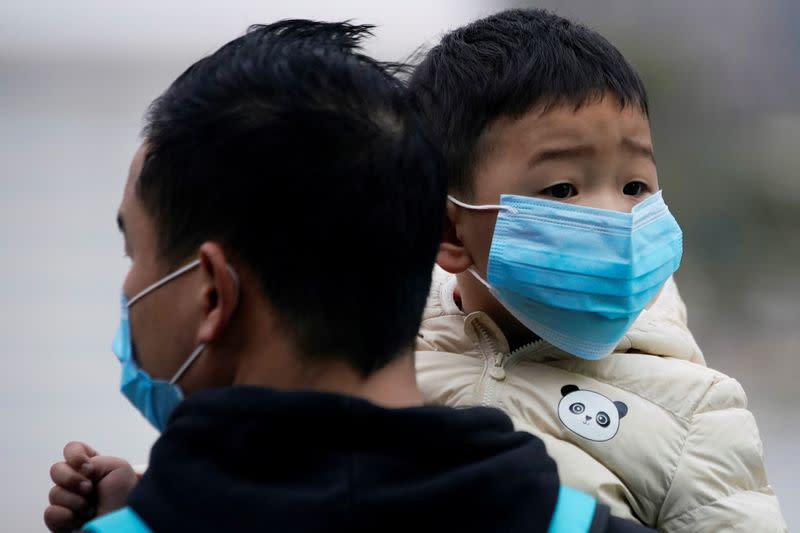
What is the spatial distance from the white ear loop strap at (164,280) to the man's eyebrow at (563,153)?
0.82 m

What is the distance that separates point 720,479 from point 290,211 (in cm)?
101

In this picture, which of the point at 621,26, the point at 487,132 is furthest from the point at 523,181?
the point at 621,26

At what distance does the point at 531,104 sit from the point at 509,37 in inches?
8.2

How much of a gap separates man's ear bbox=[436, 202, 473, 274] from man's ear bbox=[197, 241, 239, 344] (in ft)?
2.55

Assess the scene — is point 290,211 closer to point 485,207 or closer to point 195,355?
point 195,355

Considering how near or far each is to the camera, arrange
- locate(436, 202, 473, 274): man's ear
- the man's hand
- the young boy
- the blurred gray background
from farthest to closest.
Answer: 1. the blurred gray background
2. locate(436, 202, 473, 274): man's ear
3. the young boy
4. the man's hand

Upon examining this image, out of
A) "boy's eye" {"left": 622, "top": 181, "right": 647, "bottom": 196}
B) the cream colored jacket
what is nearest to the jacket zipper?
the cream colored jacket

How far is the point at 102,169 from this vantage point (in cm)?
1082

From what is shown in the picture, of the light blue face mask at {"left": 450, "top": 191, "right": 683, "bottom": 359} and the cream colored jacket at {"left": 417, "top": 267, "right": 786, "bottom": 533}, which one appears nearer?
the cream colored jacket at {"left": 417, "top": 267, "right": 786, "bottom": 533}

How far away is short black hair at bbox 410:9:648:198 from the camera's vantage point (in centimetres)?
226

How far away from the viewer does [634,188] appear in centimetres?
231

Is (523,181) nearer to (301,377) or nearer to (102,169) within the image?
(301,377)

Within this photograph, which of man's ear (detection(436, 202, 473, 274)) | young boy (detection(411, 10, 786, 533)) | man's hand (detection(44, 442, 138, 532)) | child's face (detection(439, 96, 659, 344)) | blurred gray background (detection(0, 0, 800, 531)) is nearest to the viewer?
man's hand (detection(44, 442, 138, 532))

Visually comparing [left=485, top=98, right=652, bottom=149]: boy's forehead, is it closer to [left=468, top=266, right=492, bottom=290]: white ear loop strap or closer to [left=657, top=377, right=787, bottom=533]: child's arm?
[left=468, top=266, right=492, bottom=290]: white ear loop strap
